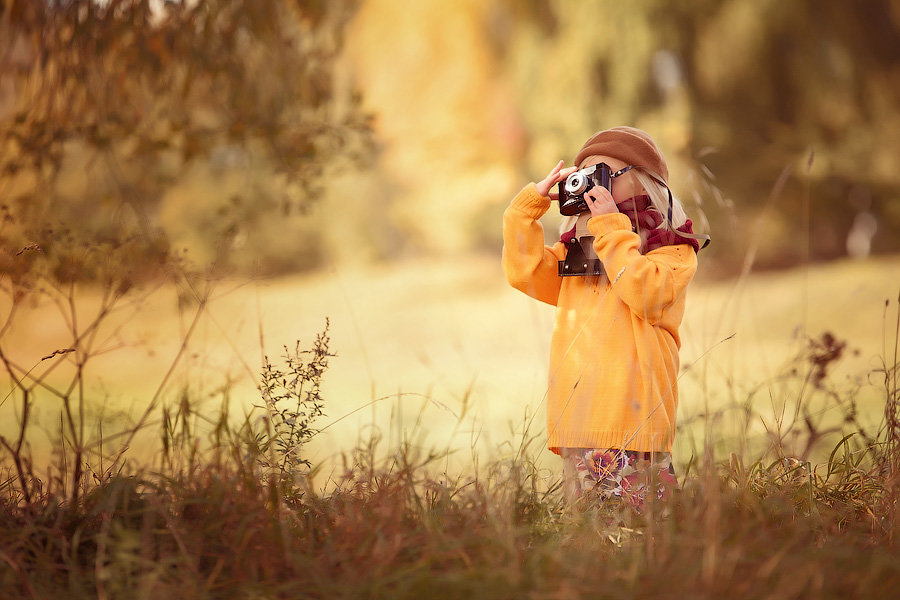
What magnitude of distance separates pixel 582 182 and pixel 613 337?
0.41 m

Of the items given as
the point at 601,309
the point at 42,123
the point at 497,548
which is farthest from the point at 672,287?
the point at 42,123

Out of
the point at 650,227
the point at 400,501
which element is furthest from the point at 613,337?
the point at 400,501

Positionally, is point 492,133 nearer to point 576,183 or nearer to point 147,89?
point 147,89

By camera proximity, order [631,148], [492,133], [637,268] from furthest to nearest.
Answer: [492,133]
[631,148]
[637,268]

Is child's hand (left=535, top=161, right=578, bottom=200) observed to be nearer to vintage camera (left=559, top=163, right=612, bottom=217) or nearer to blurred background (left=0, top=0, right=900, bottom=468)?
vintage camera (left=559, top=163, right=612, bottom=217)

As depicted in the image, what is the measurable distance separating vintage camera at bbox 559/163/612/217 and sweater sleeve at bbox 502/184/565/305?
0.06 metres

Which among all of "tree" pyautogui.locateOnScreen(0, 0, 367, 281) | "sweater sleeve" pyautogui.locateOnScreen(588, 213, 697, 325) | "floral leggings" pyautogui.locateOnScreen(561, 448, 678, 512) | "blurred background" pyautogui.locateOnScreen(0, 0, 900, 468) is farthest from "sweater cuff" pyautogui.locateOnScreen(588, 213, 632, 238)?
"blurred background" pyautogui.locateOnScreen(0, 0, 900, 468)

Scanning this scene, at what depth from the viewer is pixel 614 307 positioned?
216 cm

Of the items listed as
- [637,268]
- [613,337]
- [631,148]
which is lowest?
[613,337]

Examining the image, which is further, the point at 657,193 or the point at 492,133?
the point at 492,133

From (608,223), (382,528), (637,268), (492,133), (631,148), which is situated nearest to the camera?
(382,528)

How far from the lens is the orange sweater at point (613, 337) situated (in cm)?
207

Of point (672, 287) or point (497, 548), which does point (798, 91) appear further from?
point (497, 548)

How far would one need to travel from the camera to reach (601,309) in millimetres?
2176
